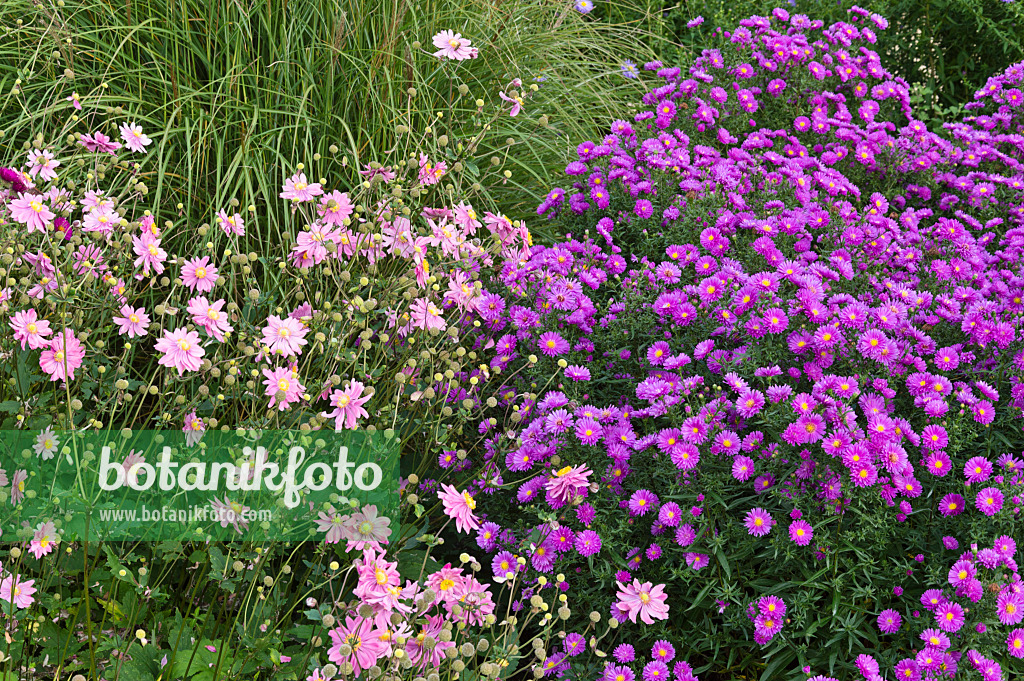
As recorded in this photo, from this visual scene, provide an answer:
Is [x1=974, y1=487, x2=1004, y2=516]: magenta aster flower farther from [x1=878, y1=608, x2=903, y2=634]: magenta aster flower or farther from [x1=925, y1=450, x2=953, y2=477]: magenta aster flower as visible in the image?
[x1=878, y1=608, x2=903, y2=634]: magenta aster flower

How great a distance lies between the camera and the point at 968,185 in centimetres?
346

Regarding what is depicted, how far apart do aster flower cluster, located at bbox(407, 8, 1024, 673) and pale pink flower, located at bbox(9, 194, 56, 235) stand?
114 centimetres

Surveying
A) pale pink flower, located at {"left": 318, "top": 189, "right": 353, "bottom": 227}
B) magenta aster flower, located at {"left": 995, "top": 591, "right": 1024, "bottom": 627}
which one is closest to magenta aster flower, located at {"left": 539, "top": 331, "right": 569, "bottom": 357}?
pale pink flower, located at {"left": 318, "top": 189, "right": 353, "bottom": 227}

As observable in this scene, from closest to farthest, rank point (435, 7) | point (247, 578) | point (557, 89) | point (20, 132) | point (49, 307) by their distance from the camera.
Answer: point (247, 578) < point (49, 307) < point (20, 132) < point (435, 7) < point (557, 89)

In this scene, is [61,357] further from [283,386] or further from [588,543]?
[588,543]

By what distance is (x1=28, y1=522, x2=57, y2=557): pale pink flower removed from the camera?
1690 mm

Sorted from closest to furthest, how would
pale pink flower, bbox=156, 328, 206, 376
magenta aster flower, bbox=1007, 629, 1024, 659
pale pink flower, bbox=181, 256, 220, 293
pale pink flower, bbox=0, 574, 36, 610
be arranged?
pale pink flower, bbox=0, 574, 36, 610
pale pink flower, bbox=156, 328, 206, 376
magenta aster flower, bbox=1007, 629, 1024, 659
pale pink flower, bbox=181, 256, 220, 293

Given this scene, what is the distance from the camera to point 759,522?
6.63ft

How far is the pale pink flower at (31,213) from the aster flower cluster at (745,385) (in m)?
1.14

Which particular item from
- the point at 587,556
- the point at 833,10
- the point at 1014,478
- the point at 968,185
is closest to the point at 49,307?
the point at 587,556

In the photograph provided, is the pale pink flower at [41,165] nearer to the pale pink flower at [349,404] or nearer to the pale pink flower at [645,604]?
the pale pink flower at [349,404]

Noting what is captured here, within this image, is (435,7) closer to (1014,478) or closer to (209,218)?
(209,218)

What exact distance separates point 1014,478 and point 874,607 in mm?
429

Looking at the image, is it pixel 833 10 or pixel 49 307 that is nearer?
pixel 49 307
